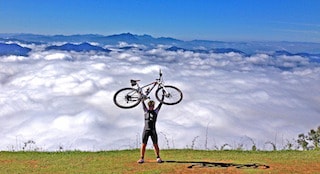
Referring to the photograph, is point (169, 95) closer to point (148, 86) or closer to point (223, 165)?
point (148, 86)

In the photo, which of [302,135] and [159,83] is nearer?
[159,83]

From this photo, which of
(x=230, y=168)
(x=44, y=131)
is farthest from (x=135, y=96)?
(x=44, y=131)

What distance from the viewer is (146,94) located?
2069cm

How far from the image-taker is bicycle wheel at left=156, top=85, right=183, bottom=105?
21.0 m

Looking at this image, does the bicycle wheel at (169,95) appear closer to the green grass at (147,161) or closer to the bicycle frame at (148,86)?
the bicycle frame at (148,86)

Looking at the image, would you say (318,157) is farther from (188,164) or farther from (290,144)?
(188,164)

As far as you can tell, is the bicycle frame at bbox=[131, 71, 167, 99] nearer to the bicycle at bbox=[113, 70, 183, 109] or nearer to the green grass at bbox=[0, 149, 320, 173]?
the bicycle at bbox=[113, 70, 183, 109]

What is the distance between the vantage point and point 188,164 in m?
20.7

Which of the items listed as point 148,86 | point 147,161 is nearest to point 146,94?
point 148,86

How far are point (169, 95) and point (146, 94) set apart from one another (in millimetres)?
1091

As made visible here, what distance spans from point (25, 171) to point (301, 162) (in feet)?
38.9

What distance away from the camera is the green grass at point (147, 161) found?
64.8ft

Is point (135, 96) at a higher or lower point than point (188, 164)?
higher

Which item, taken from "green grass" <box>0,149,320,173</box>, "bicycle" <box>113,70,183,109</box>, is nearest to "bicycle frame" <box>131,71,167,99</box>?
"bicycle" <box>113,70,183,109</box>
